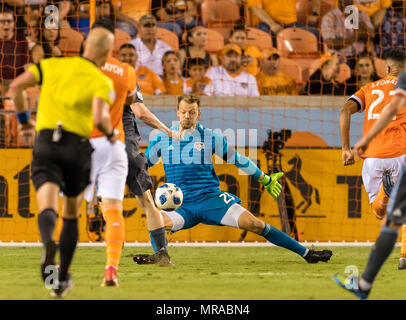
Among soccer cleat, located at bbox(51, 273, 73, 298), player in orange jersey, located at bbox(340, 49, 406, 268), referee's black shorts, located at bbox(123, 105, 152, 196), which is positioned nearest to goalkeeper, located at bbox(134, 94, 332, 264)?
referee's black shorts, located at bbox(123, 105, 152, 196)

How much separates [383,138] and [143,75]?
17.2ft

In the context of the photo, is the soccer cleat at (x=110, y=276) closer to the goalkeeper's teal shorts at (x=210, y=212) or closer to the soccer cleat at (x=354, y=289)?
the soccer cleat at (x=354, y=289)

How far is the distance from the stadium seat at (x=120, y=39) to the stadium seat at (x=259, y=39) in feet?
6.69

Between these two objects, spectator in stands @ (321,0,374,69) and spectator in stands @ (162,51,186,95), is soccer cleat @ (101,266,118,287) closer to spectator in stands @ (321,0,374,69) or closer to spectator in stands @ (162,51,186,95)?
spectator in stands @ (162,51,186,95)

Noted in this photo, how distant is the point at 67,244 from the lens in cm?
477

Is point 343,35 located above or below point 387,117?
above

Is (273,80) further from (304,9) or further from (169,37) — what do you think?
(304,9)

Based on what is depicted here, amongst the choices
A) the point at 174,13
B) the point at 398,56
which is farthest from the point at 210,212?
the point at 174,13

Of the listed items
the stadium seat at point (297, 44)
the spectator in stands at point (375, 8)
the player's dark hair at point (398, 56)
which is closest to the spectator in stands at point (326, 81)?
the stadium seat at point (297, 44)

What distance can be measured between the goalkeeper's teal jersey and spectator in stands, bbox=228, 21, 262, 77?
4.92 m

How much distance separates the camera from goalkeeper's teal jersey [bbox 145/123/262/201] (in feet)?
24.3

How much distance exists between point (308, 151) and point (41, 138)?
5717mm

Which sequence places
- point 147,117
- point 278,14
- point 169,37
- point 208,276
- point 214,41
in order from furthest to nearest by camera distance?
point 278,14
point 214,41
point 169,37
point 147,117
point 208,276

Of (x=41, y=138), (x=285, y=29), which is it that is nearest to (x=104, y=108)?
(x=41, y=138)
